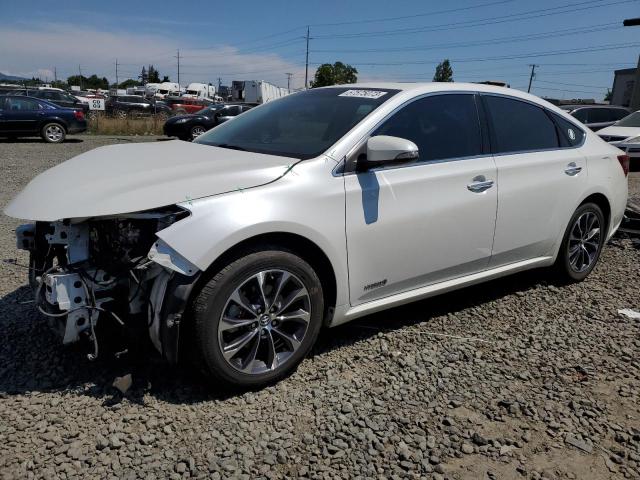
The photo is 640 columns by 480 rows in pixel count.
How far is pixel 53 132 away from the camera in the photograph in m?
16.5

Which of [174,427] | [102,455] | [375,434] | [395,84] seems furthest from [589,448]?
[395,84]

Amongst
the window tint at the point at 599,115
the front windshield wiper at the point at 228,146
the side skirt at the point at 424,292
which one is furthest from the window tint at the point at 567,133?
the window tint at the point at 599,115

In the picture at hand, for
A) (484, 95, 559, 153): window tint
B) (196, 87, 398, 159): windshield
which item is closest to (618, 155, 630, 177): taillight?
(484, 95, 559, 153): window tint

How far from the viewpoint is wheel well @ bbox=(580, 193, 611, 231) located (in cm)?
450

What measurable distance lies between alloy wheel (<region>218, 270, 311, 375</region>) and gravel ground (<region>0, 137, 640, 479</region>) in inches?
7.7

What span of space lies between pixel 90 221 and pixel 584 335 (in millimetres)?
3303

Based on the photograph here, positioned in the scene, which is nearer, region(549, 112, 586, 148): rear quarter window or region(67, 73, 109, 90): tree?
region(549, 112, 586, 148): rear quarter window

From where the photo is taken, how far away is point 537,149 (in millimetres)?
4078

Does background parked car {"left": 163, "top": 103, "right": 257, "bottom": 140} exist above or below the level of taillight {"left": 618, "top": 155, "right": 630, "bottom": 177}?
above

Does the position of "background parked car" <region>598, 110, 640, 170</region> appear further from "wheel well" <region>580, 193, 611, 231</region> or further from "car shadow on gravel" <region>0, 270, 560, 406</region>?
"car shadow on gravel" <region>0, 270, 560, 406</region>

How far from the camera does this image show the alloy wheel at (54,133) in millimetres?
16438

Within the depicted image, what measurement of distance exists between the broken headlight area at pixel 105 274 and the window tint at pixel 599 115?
16184mm

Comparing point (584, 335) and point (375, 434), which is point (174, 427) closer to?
point (375, 434)

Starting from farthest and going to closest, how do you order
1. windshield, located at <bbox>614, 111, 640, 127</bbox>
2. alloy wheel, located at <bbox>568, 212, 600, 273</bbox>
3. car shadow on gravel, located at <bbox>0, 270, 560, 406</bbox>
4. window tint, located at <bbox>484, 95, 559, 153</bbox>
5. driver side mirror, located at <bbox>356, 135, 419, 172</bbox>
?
1. windshield, located at <bbox>614, 111, 640, 127</bbox>
2. alloy wheel, located at <bbox>568, 212, 600, 273</bbox>
3. window tint, located at <bbox>484, 95, 559, 153</bbox>
4. driver side mirror, located at <bbox>356, 135, 419, 172</bbox>
5. car shadow on gravel, located at <bbox>0, 270, 560, 406</bbox>
